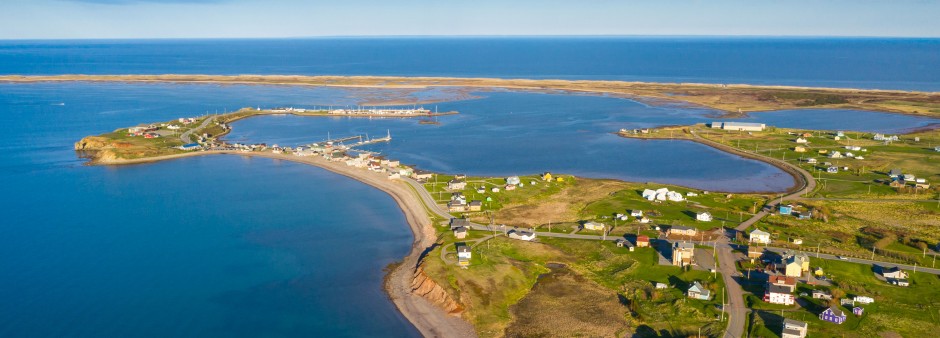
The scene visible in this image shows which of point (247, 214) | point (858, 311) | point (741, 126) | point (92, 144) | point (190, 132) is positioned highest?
point (741, 126)

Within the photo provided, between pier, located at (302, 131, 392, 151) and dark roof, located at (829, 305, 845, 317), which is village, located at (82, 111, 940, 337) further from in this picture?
pier, located at (302, 131, 392, 151)

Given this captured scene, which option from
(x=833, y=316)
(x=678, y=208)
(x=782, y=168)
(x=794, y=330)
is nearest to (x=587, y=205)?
(x=678, y=208)

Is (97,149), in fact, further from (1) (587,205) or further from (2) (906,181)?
(2) (906,181)

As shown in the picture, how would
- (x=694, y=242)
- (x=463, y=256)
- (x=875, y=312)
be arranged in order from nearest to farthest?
(x=875, y=312), (x=463, y=256), (x=694, y=242)

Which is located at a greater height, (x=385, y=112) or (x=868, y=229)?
(x=385, y=112)

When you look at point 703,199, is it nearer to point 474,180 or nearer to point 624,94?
point 474,180

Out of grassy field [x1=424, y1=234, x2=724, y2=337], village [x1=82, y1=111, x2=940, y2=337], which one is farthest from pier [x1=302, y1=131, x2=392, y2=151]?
grassy field [x1=424, y1=234, x2=724, y2=337]
